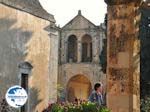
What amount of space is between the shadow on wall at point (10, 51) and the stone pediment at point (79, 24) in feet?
72.3

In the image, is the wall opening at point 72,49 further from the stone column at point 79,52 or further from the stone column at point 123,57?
the stone column at point 123,57

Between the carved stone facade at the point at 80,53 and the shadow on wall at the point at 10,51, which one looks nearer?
the shadow on wall at the point at 10,51

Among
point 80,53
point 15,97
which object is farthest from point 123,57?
point 80,53

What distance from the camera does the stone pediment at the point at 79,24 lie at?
156 ft

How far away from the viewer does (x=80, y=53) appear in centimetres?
4762

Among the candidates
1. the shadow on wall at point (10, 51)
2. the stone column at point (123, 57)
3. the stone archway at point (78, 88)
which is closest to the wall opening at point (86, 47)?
the stone archway at point (78, 88)

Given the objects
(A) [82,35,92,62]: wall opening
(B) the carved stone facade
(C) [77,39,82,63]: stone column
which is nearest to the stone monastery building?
(B) the carved stone facade

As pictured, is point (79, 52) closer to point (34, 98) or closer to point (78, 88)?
point (78, 88)

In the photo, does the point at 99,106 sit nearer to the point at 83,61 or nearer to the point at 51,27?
the point at 51,27

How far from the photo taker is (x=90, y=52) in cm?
4788

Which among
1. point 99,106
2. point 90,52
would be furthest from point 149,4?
point 90,52

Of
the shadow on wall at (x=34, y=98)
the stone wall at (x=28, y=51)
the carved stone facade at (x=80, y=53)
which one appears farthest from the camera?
the carved stone facade at (x=80, y=53)

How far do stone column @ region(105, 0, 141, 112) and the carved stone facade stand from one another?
34271mm

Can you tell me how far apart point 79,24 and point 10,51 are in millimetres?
23667
